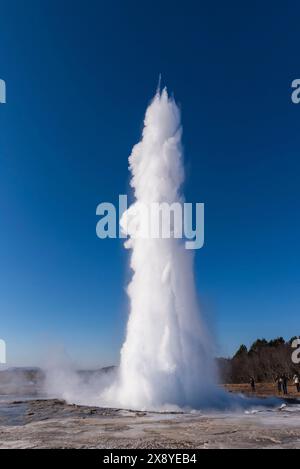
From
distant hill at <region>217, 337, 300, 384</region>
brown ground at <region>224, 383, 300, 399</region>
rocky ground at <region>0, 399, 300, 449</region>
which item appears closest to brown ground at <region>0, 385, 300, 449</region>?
rocky ground at <region>0, 399, 300, 449</region>

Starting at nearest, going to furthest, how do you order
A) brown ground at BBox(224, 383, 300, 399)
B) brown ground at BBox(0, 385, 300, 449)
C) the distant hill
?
brown ground at BBox(0, 385, 300, 449)
brown ground at BBox(224, 383, 300, 399)
the distant hill

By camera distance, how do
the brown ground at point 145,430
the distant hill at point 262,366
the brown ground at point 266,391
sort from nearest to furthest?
the brown ground at point 145,430 < the brown ground at point 266,391 < the distant hill at point 262,366

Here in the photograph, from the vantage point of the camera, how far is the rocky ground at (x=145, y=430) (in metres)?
11.4

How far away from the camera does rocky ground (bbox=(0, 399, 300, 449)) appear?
448 inches

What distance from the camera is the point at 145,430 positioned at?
539 inches

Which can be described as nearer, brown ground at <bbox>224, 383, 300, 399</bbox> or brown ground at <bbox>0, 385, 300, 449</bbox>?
brown ground at <bbox>0, 385, 300, 449</bbox>

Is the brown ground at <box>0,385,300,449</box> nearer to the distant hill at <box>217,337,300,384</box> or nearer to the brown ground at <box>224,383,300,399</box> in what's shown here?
the brown ground at <box>224,383,300,399</box>

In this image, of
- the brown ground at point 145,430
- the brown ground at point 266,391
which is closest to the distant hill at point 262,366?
the brown ground at point 266,391

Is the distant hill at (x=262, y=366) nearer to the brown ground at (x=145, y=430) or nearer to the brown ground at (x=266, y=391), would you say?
the brown ground at (x=266, y=391)

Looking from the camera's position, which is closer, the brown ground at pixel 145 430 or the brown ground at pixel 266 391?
the brown ground at pixel 145 430

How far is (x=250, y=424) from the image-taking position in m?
15.0

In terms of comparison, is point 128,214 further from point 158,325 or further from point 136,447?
point 136,447

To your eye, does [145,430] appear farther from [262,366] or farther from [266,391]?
[262,366]
